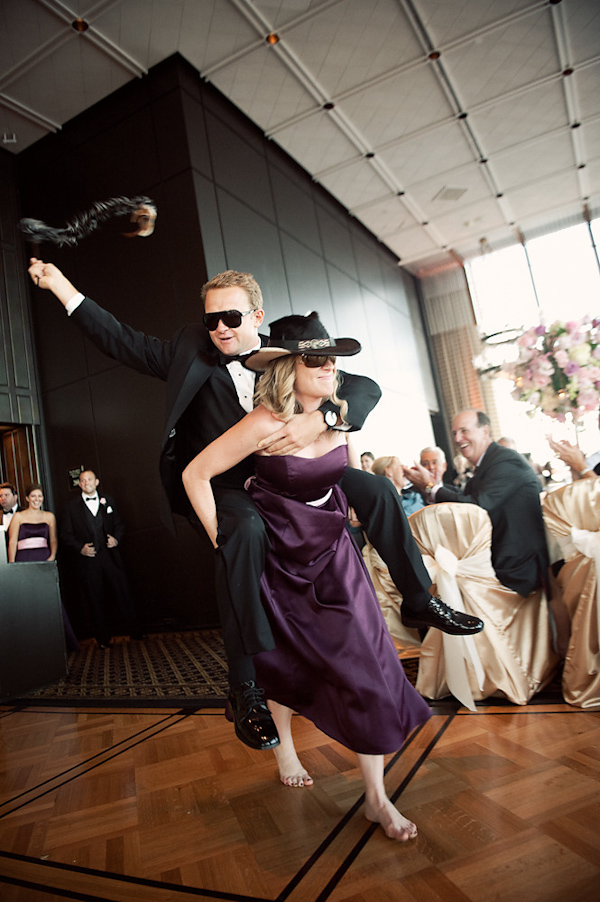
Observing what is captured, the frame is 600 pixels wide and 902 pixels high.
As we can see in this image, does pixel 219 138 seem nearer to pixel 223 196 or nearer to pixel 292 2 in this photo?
pixel 223 196

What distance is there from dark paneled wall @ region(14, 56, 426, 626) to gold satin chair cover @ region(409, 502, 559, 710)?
127 inches

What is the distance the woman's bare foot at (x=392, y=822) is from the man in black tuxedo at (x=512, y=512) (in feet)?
4.27

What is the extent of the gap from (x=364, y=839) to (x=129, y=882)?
612 mm

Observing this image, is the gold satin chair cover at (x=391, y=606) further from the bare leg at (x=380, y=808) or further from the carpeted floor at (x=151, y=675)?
the bare leg at (x=380, y=808)

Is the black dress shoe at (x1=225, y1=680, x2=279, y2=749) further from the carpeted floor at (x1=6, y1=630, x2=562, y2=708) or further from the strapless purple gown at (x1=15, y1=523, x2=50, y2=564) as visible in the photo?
the strapless purple gown at (x1=15, y1=523, x2=50, y2=564)

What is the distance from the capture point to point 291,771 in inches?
78.4

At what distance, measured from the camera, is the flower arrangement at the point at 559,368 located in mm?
3061

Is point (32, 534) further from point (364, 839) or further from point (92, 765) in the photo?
point (364, 839)

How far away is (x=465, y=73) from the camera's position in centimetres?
691

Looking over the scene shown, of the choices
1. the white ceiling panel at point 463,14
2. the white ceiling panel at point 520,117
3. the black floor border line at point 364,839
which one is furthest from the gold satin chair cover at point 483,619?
the white ceiling panel at point 520,117

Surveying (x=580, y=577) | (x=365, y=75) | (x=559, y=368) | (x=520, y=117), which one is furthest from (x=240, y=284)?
(x=520, y=117)

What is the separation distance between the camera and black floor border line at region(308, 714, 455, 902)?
1377 mm

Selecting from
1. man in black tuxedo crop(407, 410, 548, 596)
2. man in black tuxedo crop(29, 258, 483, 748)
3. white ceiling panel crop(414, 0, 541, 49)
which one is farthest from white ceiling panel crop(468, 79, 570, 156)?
man in black tuxedo crop(29, 258, 483, 748)

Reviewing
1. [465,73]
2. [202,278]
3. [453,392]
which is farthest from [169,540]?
[453,392]
